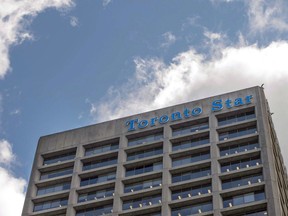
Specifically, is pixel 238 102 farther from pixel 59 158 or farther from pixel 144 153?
pixel 59 158

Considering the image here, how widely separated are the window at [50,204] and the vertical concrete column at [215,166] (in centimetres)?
2455

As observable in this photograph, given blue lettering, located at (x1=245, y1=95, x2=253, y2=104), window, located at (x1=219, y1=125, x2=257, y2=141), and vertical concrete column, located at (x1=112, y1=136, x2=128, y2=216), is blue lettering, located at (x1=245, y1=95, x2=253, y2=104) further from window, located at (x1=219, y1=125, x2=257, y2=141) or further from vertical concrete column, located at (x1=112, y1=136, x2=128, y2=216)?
vertical concrete column, located at (x1=112, y1=136, x2=128, y2=216)

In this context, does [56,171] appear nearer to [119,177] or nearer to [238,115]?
[119,177]

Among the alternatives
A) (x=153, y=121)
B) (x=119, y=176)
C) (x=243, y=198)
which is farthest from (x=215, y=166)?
(x=153, y=121)

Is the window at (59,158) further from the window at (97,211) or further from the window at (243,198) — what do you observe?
the window at (243,198)

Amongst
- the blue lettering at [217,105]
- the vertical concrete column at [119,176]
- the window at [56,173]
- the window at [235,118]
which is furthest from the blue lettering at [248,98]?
the window at [56,173]

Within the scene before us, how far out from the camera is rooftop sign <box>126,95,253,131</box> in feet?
354

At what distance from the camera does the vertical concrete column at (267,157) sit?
91.2m

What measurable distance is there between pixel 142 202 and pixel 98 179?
1015 centimetres

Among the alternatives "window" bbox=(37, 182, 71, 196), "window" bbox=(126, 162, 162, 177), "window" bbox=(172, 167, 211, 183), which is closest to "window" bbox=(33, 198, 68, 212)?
"window" bbox=(37, 182, 71, 196)

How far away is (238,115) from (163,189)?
17.9m

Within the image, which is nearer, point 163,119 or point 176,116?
point 176,116

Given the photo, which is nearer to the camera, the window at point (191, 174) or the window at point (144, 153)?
the window at point (191, 174)

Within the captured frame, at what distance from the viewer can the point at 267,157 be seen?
97.6 meters
